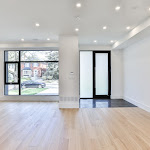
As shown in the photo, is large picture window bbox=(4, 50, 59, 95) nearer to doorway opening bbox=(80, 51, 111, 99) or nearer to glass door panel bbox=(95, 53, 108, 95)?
doorway opening bbox=(80, 51, 111, 99)

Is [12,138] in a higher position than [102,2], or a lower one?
lower

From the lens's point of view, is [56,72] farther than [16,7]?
Yes

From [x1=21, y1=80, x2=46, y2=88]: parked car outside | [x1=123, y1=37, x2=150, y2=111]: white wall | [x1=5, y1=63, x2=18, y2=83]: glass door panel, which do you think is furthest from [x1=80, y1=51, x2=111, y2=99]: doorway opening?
[x1=5, y1=63, x2=18, y2=83]: glass door panel

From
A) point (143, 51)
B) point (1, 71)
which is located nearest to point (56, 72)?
point (1, 71)

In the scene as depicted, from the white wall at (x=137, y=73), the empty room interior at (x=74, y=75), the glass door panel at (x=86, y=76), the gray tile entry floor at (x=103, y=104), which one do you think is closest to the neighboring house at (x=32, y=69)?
the empty room interior at (x=74, y=75)

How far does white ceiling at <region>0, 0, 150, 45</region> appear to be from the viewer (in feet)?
10.6

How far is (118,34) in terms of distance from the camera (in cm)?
564

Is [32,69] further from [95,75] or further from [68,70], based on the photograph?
[95,75]

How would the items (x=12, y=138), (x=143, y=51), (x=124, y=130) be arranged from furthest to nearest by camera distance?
(x=143, y=51), (x=124, y=130), (x=12, y=138)

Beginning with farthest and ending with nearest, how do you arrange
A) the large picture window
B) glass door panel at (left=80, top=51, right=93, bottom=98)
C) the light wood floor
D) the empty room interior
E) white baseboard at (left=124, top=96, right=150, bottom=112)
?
glass door panel at (left=80, top=51, right=93, bottom=98) < the large picture window < white baseboard at (left=124, top=96, right=150, bottom=112) < the empty room interior < the light wood floor

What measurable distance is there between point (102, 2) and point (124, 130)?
10.0 ft

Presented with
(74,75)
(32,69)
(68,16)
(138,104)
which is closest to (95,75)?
(74,75)

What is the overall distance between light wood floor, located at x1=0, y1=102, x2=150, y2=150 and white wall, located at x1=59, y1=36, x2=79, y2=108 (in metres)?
1.12

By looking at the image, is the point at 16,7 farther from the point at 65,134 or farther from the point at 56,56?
the point at 56,56
